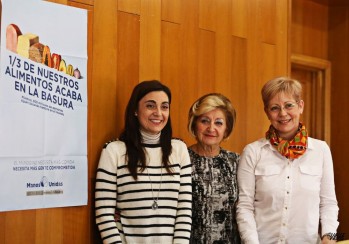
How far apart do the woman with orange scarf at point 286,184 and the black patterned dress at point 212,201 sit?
68 mm

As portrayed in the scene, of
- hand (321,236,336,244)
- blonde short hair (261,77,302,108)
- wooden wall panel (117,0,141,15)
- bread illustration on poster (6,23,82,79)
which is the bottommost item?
hand (321,236,336,244)

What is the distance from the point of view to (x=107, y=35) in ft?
8.78

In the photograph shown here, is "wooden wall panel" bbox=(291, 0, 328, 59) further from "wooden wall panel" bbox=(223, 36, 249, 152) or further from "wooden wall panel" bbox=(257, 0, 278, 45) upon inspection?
"wooden wall panel" bbox=(223, 36, 249, 152)

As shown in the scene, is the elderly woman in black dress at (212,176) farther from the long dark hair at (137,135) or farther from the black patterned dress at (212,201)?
the long dark hair at (137,135)

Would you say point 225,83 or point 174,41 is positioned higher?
point 174,41

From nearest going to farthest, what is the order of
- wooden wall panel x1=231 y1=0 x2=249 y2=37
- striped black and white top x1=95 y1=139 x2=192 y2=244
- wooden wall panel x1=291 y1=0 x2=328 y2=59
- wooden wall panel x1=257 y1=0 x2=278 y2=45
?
striped black and white top x1=95 y1=139 x2=192 y2=244
wooden wall panel x1=231 y1=0 x2=249 y2=37
wooden wall panel x1=257 y1=0 x2=278 y2=45
wooden wall panel x1=291 y1=0 x2=328 y2=59

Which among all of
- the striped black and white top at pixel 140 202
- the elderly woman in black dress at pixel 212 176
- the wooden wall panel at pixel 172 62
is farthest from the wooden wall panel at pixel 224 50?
the striped black and white top at pixel 140 202

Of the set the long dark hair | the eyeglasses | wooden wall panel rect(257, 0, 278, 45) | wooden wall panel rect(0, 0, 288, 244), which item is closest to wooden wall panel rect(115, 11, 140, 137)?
wooden wall panel rect(0, 0, 288, 244)

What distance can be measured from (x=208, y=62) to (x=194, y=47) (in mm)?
150

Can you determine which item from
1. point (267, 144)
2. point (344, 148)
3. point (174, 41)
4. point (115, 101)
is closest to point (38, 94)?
point (115, 101)

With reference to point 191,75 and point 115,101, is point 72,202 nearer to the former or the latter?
point 115,101

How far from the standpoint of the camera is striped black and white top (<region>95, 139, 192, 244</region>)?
93.8 inches

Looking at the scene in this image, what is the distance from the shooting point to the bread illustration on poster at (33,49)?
2.28 meters

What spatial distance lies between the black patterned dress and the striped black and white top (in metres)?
0.13
